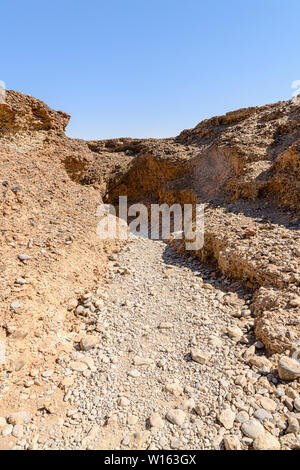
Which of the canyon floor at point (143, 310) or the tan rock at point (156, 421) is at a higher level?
the canyon floor at point (143, 310)

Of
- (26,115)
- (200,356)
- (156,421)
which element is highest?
(26,115)

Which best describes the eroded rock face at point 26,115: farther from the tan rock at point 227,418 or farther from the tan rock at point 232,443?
the tan rock at point 232,443

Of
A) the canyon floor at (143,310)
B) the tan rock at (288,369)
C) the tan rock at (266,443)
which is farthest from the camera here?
the tan rock at (288,369)

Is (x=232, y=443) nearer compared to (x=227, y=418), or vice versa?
(x=232, y=443)

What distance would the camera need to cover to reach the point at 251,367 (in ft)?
A: 8.96

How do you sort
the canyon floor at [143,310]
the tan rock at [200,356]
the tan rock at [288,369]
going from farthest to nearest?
the tan rock at [200,356] → the tan rock at [288,369] → the canyon floor at [143,310]

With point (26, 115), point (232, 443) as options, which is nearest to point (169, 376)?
point (232, 443)

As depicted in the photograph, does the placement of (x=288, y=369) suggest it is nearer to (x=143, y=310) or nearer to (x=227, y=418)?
(x=227, y=418)

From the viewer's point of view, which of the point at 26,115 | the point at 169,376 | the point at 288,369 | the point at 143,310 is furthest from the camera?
the point at 26,115

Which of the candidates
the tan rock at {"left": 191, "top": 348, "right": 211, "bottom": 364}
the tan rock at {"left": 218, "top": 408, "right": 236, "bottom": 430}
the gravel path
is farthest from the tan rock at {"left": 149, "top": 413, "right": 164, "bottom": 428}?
the tan rock at {"left": 191, "top": 348, "right": 211, "bottom": 364}

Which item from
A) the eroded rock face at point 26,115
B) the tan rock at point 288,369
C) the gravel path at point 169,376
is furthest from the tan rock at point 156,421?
the eroded rock face at point 26,115

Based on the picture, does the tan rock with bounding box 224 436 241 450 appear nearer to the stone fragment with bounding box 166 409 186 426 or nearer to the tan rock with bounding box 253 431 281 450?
the tan rock with bounding box 253 431 281 450
